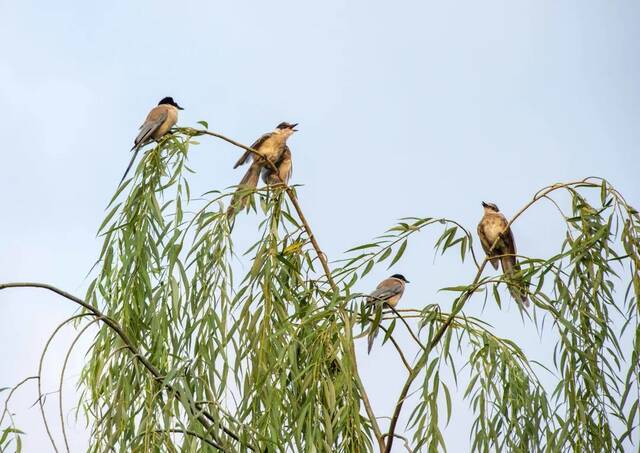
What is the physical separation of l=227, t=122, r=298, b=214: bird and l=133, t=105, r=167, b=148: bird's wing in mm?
446

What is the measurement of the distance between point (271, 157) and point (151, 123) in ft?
2.50

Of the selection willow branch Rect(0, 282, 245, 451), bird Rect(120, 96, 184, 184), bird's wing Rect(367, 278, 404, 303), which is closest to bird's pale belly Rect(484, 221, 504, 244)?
bird's wing Rect(367, 278, 404, 303)

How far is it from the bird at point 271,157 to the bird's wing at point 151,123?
0.45 metres

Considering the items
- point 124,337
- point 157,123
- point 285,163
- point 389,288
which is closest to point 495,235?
point 389,288

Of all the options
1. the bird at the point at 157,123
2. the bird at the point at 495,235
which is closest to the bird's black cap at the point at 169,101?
the bird at the point at 157,123

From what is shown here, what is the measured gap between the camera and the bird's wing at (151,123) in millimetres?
4738

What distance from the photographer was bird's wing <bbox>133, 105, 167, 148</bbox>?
4738 mm

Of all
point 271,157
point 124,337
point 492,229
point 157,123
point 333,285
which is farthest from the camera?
point 492,229

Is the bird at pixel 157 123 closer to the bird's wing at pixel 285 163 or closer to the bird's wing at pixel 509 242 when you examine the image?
the bird's wing at pixel 285 163

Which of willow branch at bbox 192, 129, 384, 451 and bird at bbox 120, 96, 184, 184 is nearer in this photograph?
willow branch at bbox 192, 129, 384, 451

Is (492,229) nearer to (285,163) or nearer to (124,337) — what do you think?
(285,163)

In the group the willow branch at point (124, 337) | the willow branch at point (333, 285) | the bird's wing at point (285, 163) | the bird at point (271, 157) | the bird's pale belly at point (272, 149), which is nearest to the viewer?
the willow branch at point (124, 337)

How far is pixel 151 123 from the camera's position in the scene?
4.79 m

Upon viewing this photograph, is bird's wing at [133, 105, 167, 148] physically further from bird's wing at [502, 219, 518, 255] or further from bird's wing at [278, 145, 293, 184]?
bird's wing at [502, 219, 518, 255]
